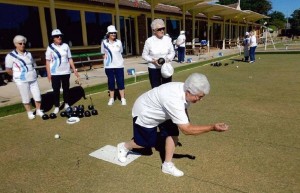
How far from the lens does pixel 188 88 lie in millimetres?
2975

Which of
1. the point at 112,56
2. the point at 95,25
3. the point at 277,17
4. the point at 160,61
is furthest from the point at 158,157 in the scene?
the point at 277,17

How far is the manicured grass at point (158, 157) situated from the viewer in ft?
11.2

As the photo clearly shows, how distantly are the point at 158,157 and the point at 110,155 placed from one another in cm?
75

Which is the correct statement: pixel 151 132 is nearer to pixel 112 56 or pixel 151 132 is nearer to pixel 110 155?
pixel 110 155

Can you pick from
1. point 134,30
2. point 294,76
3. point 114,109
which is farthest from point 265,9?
point 114,109

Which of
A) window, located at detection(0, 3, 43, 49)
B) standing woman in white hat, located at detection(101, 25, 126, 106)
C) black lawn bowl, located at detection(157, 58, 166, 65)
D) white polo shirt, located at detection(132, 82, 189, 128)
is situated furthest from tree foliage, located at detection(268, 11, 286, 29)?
white polo shirt, located at detection(132, 82, 189, 128)

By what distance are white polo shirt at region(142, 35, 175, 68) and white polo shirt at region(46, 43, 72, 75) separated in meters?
1.92

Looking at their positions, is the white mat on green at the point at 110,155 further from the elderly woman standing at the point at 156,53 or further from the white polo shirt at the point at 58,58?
the white polo shirt at the point at 58,58

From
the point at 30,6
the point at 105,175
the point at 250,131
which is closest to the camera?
the point at 105,175

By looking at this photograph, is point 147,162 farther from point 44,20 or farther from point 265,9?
point 265,9

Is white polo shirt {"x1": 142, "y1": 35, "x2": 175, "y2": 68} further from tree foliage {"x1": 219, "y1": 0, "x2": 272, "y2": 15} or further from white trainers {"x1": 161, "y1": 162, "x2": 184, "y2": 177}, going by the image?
tree foliage {"x1": 219, "y1": 0, "x2": 272, "y2": 15}

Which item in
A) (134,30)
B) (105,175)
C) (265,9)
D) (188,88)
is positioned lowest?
(105,175)

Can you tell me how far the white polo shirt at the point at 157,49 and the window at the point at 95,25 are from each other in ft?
36.8

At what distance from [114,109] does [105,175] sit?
10.8 ft
